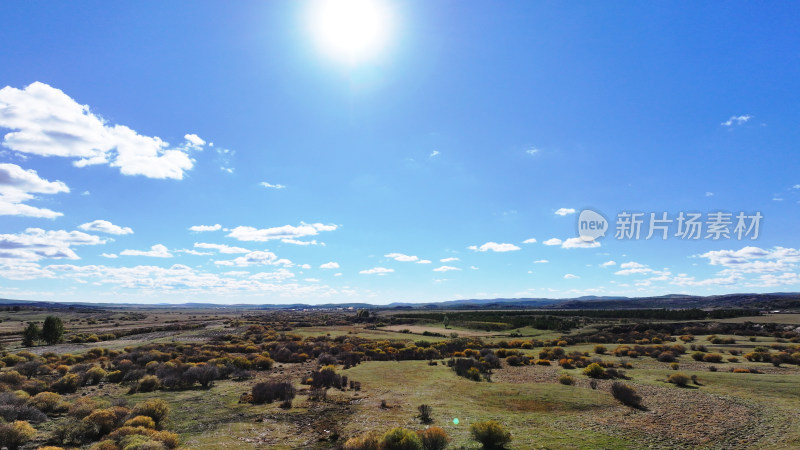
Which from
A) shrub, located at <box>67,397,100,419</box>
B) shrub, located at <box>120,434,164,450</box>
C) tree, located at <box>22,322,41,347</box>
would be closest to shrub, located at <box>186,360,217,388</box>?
shrub, located at <box>67,397,100,419</box>

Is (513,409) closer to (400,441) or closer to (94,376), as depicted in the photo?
(400,441)

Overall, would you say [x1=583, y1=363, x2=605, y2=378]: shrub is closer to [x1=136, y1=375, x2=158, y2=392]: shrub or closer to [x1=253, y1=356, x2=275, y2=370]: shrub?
[x1=253, y1=356, x2=275, y2=370]: shrub

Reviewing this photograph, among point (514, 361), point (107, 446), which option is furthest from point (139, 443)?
point (514, 361)

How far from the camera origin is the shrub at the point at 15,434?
1274 cm

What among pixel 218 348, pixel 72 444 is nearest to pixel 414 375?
pixel 72 444

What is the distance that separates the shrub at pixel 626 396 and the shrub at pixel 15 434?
25284mm

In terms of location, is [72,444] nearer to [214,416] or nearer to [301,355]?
[214,416]

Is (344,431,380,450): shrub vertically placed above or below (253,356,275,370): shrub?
above

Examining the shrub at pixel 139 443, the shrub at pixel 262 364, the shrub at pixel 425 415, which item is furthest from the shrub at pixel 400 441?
the shrub at pixel 262 364

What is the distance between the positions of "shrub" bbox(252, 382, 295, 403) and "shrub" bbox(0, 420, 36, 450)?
29.3ft

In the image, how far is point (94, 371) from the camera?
79.8 feet

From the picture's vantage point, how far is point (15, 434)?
12930mm

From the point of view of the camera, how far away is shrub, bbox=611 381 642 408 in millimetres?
17966

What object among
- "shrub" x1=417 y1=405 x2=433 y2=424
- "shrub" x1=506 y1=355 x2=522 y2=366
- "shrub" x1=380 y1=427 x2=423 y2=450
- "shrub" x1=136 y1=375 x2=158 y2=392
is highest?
"shrub" x1=380 y1=427 x2=423 y2=450
